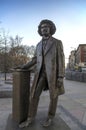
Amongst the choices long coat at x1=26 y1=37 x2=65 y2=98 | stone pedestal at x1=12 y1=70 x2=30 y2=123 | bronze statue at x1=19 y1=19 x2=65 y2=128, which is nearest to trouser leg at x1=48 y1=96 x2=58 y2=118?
bronze statue at x1=19 y1=19 x2=65 y2=128

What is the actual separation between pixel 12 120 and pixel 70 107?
11.8ft

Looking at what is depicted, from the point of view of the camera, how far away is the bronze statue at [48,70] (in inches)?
207

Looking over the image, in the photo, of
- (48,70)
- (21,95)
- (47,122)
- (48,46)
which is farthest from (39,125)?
(48,46)

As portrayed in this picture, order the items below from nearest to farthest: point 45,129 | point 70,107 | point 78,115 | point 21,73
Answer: point 45,129 < point 21,73 < point 78,115 < point 70,107

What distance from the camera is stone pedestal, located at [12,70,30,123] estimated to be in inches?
214

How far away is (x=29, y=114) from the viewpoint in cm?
549

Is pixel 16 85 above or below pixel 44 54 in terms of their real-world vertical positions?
below

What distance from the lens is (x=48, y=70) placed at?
5.28 metres

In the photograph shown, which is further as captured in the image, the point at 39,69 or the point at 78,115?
the point at 78,115

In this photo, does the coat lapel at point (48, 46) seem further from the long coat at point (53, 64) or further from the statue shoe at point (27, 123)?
the statue shoe at point (27, 123)

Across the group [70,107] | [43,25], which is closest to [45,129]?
[43,25]

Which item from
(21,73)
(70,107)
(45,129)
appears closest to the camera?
(45,129)

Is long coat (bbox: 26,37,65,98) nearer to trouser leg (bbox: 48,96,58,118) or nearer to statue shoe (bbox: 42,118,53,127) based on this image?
trouser leg (bbox: 48,96,58,118)

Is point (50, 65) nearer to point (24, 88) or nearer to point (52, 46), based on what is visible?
point (52, 46)
